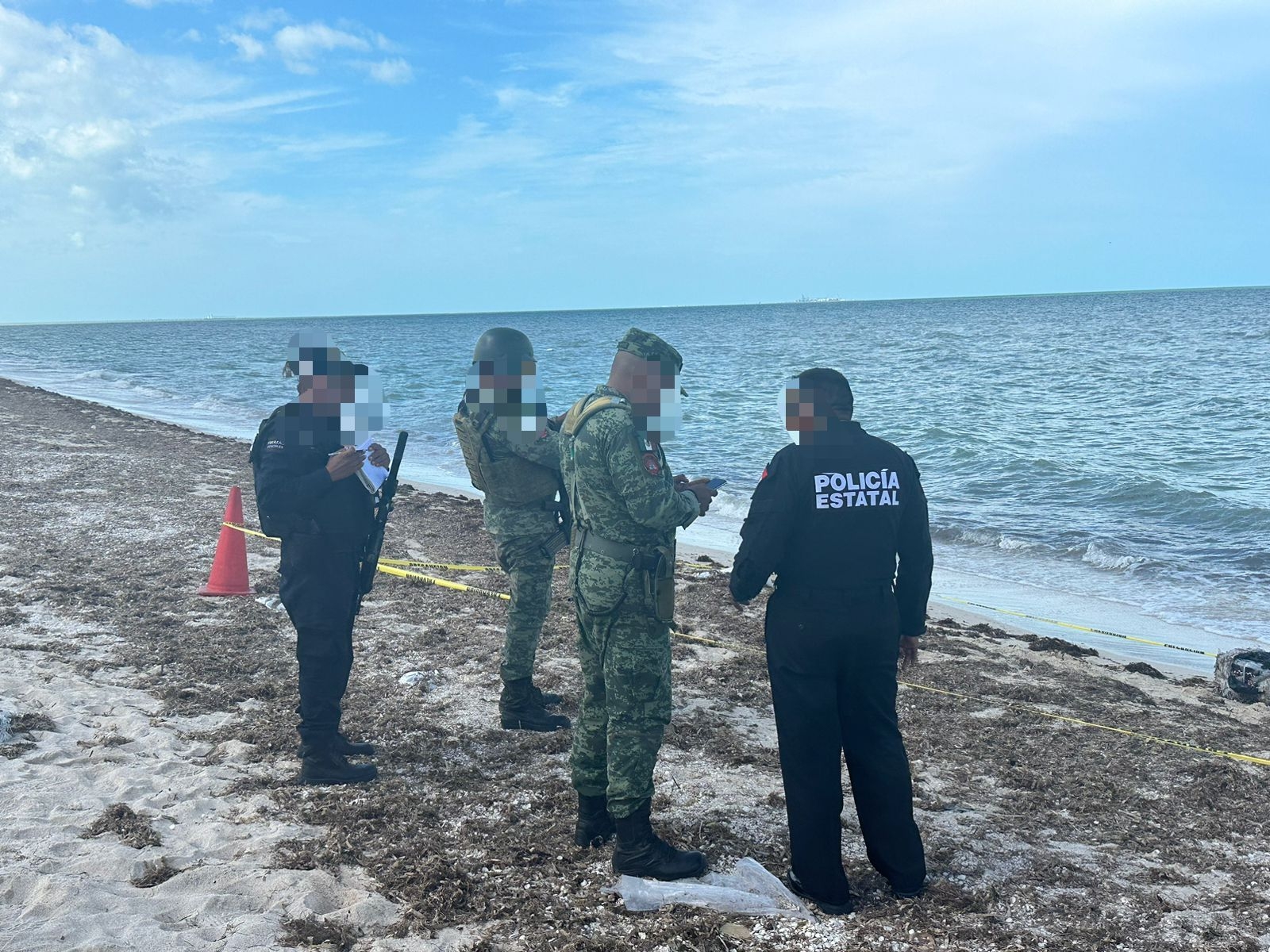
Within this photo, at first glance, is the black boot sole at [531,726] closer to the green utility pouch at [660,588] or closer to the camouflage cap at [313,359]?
the green utility pouch at [660,588]

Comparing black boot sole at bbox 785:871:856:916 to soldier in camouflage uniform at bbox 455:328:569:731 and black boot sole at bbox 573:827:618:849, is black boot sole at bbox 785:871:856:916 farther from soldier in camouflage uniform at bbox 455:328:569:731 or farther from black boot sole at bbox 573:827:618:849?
soldier in camouflage uniform at bbox 455:328:569:731

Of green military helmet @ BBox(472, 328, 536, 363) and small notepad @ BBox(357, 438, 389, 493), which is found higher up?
green military helmet @ BBox(472, 328, 536, 363)

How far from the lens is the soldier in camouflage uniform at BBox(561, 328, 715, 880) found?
12.2 feet

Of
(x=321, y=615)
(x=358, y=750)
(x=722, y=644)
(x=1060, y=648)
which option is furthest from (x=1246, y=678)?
(x=321, y=615)

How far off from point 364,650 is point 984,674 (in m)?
4.38

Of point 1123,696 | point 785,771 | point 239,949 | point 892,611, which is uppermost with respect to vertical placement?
point 892,611

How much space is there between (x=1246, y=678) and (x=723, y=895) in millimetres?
5274

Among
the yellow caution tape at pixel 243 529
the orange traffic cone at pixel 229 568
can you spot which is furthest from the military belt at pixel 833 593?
the orange traffic cone at pixel 229 568

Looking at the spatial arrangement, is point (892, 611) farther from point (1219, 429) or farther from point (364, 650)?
point (1219, 429)

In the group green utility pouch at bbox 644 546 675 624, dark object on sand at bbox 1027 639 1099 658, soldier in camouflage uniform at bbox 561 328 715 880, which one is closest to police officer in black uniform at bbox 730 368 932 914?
green utility pouch at bbox 644 546 675 624

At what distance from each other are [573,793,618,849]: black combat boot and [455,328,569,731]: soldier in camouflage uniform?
1344mm

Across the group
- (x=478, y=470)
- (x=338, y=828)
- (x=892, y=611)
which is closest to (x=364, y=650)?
(x=478, y=470)

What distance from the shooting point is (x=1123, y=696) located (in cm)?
686

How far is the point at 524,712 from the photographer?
5.48m
